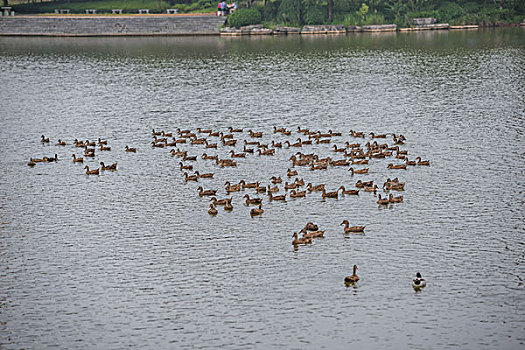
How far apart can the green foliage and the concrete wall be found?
13.1m

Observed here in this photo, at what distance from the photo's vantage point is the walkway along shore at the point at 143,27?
156 meters

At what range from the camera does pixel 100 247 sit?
145ft

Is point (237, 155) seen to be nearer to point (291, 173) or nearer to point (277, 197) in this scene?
point (291, 173)

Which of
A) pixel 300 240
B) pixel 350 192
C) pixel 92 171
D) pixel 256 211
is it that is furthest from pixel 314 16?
pixel 300 240

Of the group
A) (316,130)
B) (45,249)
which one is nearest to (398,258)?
(45,249)

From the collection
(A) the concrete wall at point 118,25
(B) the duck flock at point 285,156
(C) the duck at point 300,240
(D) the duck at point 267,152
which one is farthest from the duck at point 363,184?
(A) the concrete wall at point 118,25

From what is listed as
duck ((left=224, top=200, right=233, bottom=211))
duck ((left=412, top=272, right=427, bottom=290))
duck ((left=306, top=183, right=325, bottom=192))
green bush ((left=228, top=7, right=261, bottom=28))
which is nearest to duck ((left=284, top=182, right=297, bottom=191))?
duck ((left=306, top=183, right=325, bottom=192))

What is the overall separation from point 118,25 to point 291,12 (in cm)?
3777

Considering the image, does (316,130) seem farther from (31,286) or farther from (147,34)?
(147,34)

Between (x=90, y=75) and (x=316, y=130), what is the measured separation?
49.8 meters

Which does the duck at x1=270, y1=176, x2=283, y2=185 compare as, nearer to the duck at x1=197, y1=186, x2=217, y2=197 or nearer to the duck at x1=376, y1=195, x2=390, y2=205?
the duck at x1=197, y1=186, x2=217, y2=197

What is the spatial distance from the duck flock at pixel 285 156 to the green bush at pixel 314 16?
296 ft

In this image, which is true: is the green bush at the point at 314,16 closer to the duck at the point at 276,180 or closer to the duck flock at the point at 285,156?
the duck flock at the point at 285,156

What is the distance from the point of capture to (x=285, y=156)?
→ 60.7m
